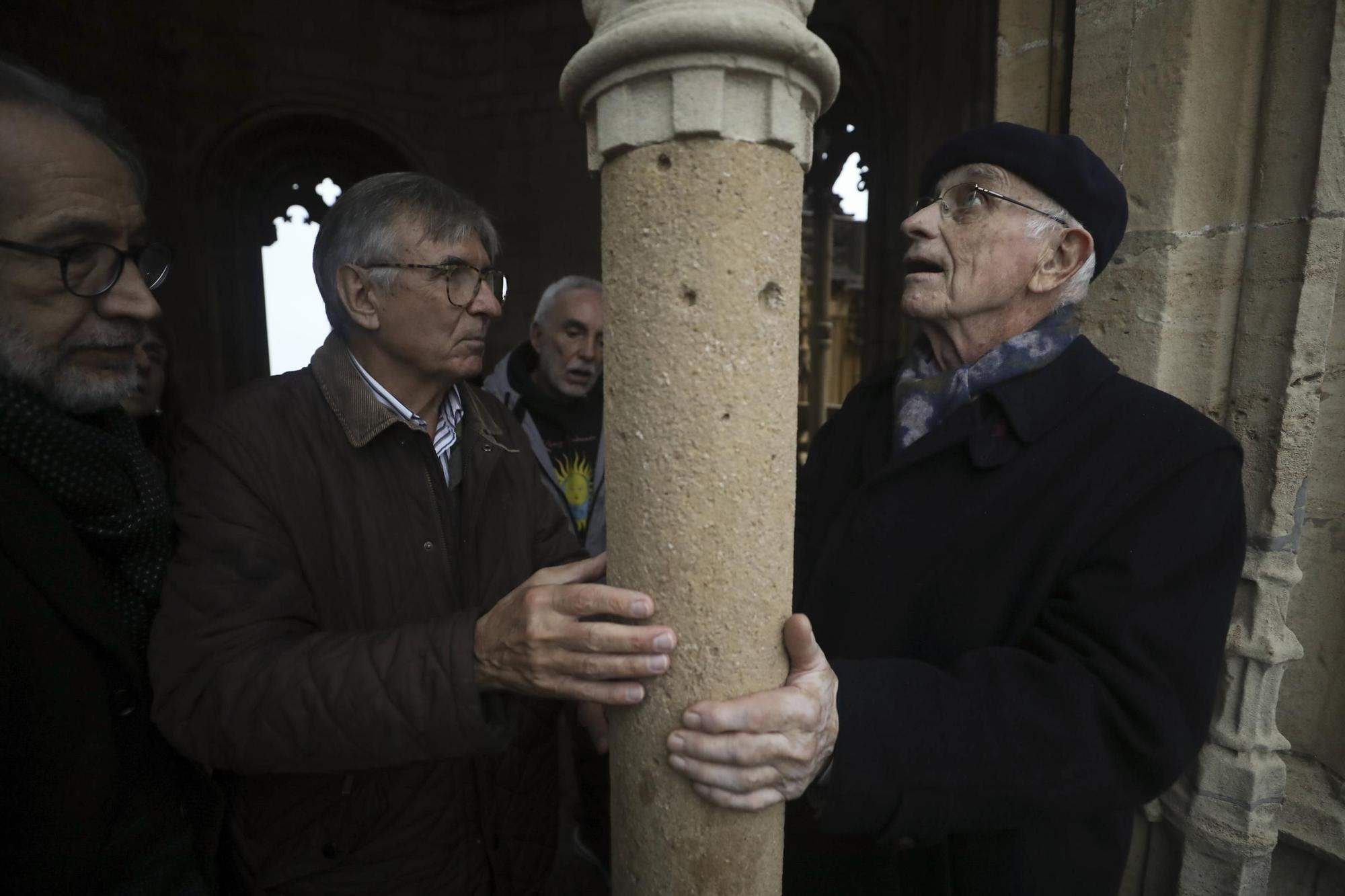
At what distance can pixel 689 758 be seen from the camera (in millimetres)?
873

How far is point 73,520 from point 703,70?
3.71 ft

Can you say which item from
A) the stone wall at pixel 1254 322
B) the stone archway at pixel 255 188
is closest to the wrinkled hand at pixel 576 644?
the stone wall at pixel 1254 322

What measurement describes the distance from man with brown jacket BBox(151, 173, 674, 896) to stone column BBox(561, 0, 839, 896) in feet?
0.25

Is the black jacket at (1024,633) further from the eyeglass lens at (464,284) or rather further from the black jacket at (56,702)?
the black jacket at (56,702)

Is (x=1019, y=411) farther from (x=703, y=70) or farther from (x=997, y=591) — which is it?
(x=703, y=70)

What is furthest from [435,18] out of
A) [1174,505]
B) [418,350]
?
Answer: [1174,505]

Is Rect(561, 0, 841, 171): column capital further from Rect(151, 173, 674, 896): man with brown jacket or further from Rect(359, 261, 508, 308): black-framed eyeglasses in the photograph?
Rect(359, 261, 508, 308): black-framed eyeglasses

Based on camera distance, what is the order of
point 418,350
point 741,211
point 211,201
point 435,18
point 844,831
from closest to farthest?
1. point 741,211
2. point 844,831
3. point 418,350
4. point 211,201
5. point 435,18

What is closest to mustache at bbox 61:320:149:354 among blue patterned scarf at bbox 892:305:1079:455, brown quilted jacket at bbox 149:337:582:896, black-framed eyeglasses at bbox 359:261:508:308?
brown quilted jacket at bbox 149:337:582:896

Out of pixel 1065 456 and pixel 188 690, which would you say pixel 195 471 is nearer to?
pixel 188 690

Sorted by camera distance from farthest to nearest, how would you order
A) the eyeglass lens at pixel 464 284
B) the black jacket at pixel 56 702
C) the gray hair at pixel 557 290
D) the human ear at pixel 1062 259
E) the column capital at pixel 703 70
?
the gray hair at pixel 557 290 → the eyeglass lens at pixel 464 284 → the human ear at pixel 1062 259 → the black jacket at pixel 56 702 → the column capital at pixel 703 70

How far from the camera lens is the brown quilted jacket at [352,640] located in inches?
39.2

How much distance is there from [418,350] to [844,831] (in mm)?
1121

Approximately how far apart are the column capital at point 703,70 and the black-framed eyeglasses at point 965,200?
0.63 metres
